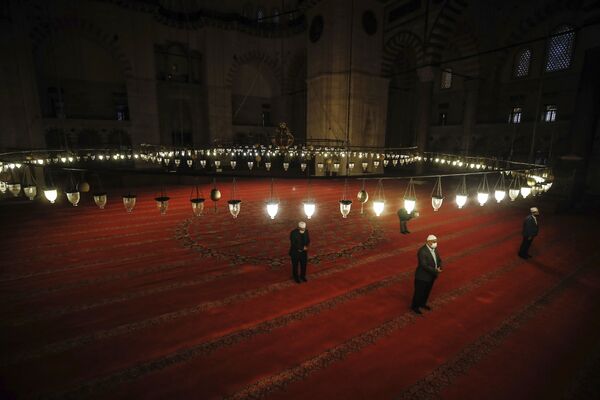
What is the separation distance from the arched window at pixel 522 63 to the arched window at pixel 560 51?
0.95 meters

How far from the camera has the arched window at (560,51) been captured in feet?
50.6

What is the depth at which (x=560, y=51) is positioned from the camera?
1582 cm

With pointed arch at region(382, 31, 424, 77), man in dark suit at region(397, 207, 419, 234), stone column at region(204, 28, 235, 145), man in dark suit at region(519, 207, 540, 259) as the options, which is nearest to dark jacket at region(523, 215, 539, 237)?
man in dark suit at region(519, 207, 540, 259)

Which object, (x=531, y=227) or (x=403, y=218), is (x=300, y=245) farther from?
(x=531, y=227)

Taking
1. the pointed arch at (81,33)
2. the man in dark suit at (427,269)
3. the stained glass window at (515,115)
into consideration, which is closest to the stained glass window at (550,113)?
the stained glass window at (515,115)

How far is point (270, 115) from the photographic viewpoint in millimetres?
21891

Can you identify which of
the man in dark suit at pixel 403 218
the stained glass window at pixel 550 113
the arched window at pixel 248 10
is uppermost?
the arched window at pixel 248 10

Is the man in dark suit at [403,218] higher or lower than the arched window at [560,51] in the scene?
lower

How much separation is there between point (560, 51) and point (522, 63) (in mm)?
1770

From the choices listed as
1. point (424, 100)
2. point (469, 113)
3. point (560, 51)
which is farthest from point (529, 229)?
point (560, 51)

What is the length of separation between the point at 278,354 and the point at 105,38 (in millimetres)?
17991

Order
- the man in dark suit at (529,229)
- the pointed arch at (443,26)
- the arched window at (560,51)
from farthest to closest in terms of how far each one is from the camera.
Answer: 1. the arched window at (560,51)
2. the pointed arch at (443,26)
3. the man in dark suit at (529,229)

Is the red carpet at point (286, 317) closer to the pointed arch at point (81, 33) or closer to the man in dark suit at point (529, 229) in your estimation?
the man in dark suit at point (529, 229)

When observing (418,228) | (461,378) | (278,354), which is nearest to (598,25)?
(418,228)
